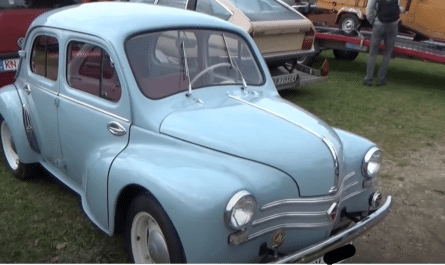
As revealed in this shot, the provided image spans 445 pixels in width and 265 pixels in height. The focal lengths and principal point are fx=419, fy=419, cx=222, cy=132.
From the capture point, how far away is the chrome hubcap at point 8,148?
4.15 meters

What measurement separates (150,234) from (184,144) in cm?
57

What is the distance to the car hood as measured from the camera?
2438mm

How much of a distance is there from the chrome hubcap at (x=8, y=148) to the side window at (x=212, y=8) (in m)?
3.72

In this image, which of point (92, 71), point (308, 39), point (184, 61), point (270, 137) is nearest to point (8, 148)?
point (92, 71)

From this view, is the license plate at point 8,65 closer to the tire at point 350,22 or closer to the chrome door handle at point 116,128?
the chrome door handle at point 116,128

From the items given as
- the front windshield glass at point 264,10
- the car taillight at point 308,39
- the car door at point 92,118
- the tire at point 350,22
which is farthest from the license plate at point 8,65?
the tire at point 350,22

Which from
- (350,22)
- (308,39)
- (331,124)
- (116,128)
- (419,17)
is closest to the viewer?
(116,128)

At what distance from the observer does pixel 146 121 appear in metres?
2.75

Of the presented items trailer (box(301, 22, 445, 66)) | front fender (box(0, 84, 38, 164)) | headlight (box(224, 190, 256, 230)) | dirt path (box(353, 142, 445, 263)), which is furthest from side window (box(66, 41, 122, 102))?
trailer (box(301, 22, 445, 66))

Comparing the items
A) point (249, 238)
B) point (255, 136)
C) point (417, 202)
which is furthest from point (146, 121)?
point (417, 202)

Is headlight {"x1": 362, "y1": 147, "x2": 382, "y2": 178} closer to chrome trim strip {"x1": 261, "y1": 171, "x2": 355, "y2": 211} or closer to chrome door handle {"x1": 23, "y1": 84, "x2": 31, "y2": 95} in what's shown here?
chrome trim strip {"x1": 261, "y1": 171, "x2": 355, "y2": 211}

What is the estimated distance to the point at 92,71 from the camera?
315 centimetres

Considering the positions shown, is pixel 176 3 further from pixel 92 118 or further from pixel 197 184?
pixel 197 184

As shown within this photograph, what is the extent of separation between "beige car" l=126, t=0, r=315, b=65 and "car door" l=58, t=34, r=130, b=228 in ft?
11.6
